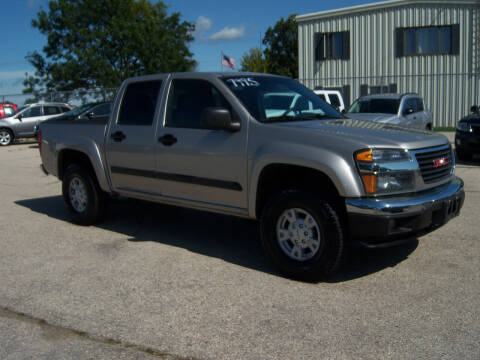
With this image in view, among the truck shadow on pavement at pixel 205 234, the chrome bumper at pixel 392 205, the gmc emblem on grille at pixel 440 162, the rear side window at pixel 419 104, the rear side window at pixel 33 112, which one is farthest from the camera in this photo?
the rear side window at pixel 33 112

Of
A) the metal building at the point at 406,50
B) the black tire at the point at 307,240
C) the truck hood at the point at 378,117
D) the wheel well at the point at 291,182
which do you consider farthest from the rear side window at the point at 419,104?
the black tire at the point at 307,240

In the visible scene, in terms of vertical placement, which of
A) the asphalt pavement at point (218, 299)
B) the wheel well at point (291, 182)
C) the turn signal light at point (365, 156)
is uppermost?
the turn signal light at point (365, 156)

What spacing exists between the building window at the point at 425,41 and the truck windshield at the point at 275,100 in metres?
20.2

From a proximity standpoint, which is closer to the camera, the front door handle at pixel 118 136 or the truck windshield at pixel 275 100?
the truck windshield at pixel 275 100

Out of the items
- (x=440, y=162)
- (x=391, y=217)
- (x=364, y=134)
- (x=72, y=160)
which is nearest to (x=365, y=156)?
(x=364, y=134)

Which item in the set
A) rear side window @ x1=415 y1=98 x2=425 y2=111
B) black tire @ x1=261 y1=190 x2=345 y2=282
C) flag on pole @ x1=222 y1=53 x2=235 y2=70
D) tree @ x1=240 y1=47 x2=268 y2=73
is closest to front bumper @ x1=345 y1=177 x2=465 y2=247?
black tire @ x1=261 y1=190 x2=345 y2=282

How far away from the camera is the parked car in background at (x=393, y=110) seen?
12.6 meters

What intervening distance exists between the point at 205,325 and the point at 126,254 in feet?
6.64

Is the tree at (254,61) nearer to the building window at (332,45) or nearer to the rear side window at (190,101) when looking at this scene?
the building window at (332,45)

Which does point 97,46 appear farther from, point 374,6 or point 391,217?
point 391,217

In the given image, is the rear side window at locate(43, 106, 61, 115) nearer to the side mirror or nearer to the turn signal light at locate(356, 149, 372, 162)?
the side mirror

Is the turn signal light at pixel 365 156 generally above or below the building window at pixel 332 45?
below

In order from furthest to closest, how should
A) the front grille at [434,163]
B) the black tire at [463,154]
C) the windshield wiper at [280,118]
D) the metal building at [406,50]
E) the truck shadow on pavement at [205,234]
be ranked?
the metal building at [406,50]
the black tire at [463,154]
the truck shadow on pavement at [205,234]
the windshield wiper at [280,118]
the front grille at [434,163]

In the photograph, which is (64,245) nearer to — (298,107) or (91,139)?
(91,139)
